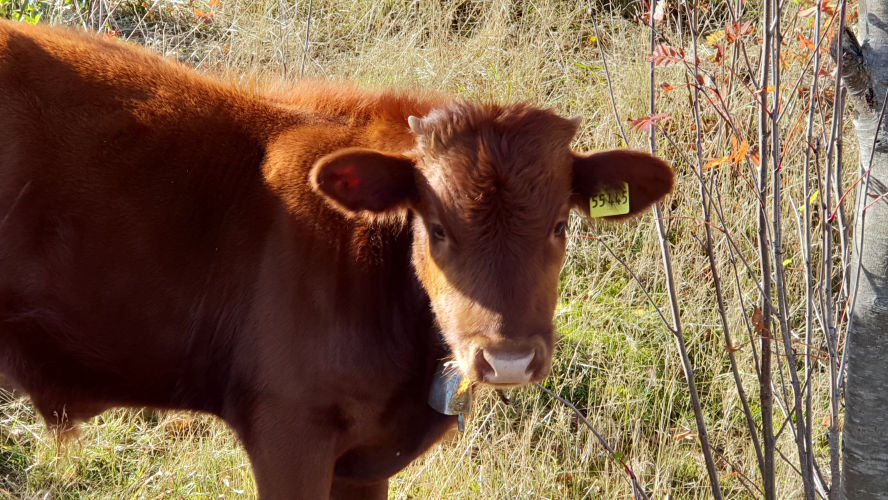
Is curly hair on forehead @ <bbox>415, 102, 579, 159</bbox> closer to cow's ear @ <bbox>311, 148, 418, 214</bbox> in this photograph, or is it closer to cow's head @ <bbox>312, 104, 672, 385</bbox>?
cow's head @ <bbox>312, 104, 672, 385</bbox>

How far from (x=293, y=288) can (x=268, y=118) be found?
2.34 feet

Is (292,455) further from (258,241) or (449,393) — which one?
(258,241)

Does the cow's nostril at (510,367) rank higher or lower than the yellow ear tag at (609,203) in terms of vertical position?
lower

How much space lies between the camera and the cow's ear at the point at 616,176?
3195mm

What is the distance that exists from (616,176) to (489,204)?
579 millimetres

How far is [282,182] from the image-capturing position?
10.8 feet

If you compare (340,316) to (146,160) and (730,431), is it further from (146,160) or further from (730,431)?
(730,431)

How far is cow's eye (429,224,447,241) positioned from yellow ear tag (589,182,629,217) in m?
0.59

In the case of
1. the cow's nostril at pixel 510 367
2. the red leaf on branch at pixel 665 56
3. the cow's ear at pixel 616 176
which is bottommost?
the cow's nostril at pixel 510 367

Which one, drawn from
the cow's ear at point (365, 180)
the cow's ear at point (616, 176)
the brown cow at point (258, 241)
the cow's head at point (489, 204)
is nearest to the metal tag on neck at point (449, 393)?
the brown cow at point (258, 241)

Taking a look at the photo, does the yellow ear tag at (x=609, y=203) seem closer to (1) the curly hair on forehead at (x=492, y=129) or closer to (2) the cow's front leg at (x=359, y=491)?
(1) the curly hair on forehead at (x=492, y=129)

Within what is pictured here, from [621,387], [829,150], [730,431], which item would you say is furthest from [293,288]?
[730,431]

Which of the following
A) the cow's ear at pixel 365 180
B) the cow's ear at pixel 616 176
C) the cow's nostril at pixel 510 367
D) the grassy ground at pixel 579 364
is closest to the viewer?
the cow's nostril at pixel 510 367

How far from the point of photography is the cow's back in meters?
3.28
